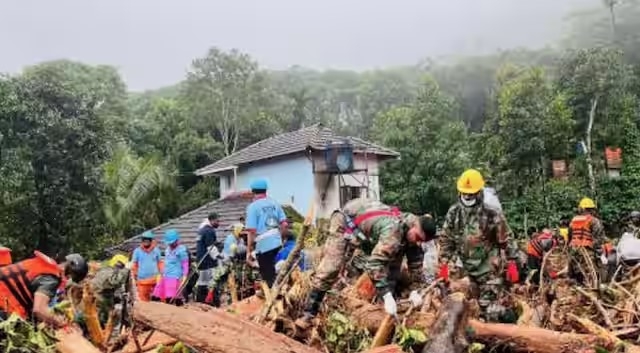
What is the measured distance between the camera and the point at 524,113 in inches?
909

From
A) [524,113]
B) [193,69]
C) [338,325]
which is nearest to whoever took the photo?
[338,325]

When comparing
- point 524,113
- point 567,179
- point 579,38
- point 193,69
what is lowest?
point 567,179

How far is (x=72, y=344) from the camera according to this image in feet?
15.9

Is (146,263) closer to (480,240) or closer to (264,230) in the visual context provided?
(264,230)

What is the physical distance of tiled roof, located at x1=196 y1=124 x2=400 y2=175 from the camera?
2172cm

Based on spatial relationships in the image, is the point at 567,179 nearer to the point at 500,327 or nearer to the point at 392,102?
the point at 500,327

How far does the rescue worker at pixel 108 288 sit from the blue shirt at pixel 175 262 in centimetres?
140

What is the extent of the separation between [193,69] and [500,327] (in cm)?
2955

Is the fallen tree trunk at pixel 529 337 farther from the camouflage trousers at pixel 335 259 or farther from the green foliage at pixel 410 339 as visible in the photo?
the camouflage trousers at pixel 335 259

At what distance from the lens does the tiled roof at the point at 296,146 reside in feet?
71.3

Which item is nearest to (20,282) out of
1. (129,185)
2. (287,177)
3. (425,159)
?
(287,177)

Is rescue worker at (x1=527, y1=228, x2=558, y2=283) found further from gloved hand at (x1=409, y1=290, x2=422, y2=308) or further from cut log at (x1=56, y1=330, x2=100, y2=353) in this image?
cut log at (x1=56, y1=330, x2=100, y2=353)

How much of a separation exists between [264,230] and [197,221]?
46.7ft

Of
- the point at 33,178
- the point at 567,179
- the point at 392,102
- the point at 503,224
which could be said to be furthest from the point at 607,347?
the point at 392,102
